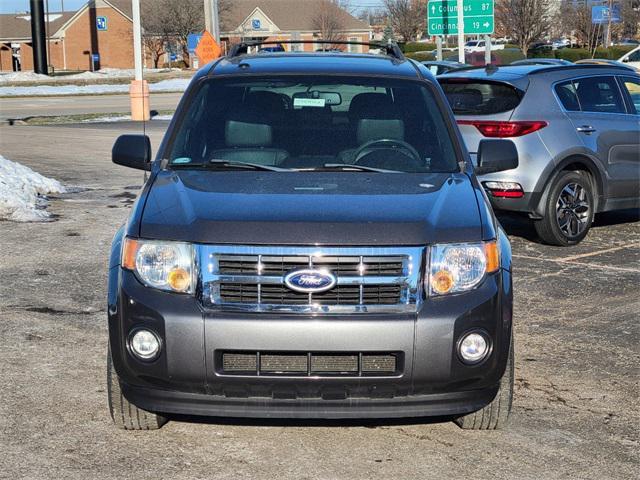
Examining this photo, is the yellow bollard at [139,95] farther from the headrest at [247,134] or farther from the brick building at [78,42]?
the brick building at [78,42]

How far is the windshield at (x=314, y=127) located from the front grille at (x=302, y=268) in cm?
116

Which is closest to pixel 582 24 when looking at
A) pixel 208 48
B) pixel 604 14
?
pixel 604 14

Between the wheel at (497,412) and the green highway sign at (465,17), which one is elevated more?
the green highway sign at (465,17)

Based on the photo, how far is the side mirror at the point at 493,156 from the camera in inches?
235

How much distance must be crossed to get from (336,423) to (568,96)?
240 inches

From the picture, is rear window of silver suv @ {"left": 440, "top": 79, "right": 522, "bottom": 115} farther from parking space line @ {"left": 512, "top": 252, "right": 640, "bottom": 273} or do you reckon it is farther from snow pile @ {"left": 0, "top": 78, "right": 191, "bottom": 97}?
snow pile @ {"left": 0, "top": 78, "right": 191, "bottom": 97}

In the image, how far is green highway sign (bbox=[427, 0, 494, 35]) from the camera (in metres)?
29.1

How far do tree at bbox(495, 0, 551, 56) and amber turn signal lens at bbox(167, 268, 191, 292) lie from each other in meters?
55.7

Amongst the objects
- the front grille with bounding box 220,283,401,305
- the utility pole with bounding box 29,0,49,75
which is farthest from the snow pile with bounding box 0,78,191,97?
the front grille with bounding box 220,283,401,305

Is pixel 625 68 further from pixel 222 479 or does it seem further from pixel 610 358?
pixel 222 479

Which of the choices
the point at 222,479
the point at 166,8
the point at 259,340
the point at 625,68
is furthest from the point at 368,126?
the point at 166,8

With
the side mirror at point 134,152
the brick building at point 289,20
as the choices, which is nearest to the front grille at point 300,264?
the side mirror at point 134,152

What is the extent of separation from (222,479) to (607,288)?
192 inches

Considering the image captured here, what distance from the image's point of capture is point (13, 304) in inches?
300
